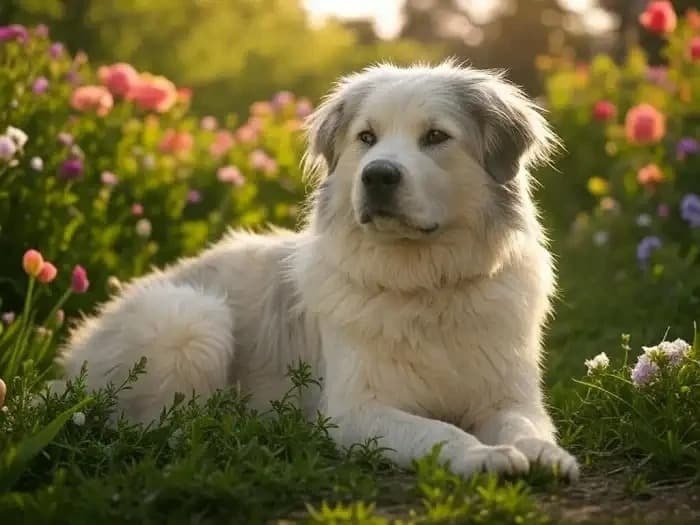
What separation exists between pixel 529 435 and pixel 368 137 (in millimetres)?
1478

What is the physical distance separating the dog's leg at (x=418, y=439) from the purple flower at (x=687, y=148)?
4.40 m

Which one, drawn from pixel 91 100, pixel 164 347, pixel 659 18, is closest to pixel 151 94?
pixel 91 100

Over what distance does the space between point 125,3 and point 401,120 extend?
11242mm

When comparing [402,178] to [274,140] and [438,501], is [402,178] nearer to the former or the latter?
[438,501]

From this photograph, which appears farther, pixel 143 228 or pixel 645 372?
pixel 143 228

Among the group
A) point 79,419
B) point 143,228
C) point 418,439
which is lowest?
point 79,419

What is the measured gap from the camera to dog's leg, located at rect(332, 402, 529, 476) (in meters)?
3.54

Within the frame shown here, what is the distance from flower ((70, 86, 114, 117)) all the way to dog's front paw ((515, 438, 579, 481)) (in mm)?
4327

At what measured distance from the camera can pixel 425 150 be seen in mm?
4449

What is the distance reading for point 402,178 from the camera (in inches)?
164

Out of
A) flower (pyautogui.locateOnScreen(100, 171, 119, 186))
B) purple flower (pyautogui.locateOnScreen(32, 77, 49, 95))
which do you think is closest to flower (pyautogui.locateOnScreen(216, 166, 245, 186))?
flower (pyautogui.locateOnScreen(100, 171, 119, 186))

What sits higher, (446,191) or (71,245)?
(446,191)

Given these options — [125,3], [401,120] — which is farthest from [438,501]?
[125,3]

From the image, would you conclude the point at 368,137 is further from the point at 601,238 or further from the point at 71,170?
the point at 601,238
